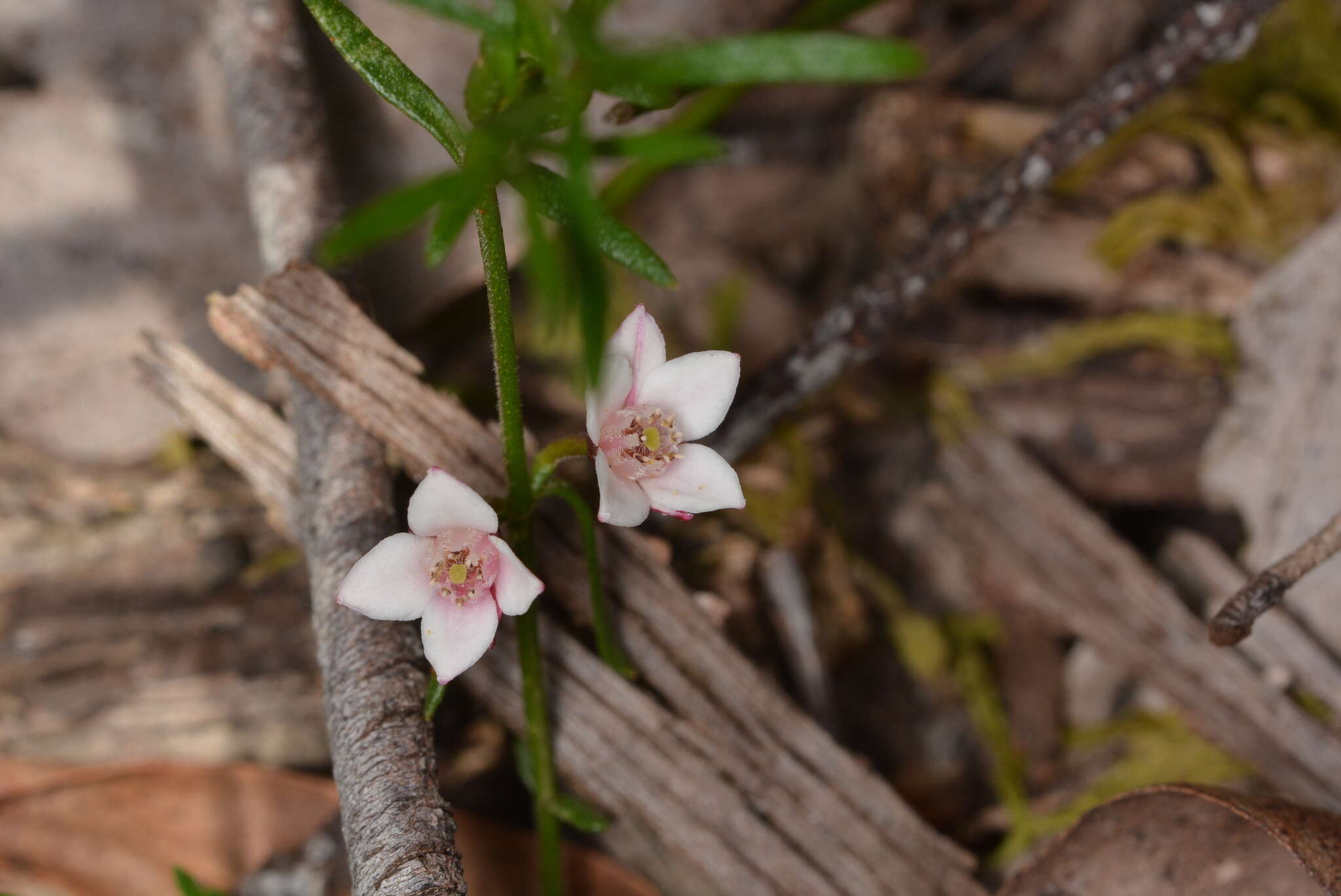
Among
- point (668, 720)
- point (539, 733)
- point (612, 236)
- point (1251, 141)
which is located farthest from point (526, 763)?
point (1251, 141)

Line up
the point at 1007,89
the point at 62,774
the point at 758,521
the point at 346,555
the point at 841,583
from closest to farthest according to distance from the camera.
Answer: the point at 346,555, the point at 62,774, the point at 758,521, the point at 841,583, the point at 1007,89

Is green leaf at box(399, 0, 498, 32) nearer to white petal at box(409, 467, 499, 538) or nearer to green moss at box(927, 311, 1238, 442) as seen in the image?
white petal at box(409, 467, 499, 538)

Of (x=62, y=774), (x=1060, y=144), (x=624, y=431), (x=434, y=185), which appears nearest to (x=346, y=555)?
(x=624, y=431)

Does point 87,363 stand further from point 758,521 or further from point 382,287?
point 758,521

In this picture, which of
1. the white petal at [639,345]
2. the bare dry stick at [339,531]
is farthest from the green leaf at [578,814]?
the white petal at [639,345]

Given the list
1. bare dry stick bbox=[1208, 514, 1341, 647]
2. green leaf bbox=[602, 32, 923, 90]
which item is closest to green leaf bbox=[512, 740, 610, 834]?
bare dry stick bbox=[1208, 514, 1341, 647]

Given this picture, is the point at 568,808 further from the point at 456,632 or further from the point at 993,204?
the point at 993,204
